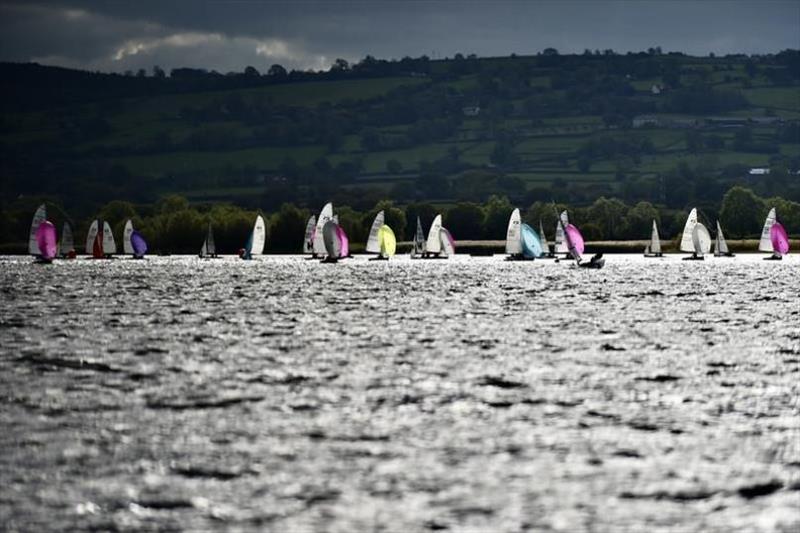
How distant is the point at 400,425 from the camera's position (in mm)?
33906

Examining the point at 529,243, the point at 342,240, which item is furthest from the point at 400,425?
the point at 342,240

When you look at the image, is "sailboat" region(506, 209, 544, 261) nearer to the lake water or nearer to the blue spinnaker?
the blue spinnaker

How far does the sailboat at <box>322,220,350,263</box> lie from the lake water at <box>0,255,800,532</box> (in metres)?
113

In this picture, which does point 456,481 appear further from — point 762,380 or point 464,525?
point 762,380

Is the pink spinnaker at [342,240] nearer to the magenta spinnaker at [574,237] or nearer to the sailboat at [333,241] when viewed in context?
the sailboat at [333,241]

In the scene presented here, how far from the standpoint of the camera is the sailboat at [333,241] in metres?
188

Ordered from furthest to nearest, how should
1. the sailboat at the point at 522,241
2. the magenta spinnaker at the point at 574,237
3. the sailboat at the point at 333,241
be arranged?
the sailboat at the point at 522,241
the sailboat at the point at 333,241
the magenta spinnaker at the point at 574,237

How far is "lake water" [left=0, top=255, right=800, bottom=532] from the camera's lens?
974 inches

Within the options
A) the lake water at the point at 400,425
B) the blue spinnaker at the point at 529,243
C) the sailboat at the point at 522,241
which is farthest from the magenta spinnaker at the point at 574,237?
the lake water at the point at 400,425

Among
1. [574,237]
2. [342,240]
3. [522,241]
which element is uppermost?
[574,237]

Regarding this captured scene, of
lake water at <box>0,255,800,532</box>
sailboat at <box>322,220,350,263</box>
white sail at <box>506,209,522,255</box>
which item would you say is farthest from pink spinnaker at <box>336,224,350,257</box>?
lake water at <box>0,255,800,532</box>

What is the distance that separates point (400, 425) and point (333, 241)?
521 ft

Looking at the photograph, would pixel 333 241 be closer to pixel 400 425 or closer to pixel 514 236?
pixel 514 236

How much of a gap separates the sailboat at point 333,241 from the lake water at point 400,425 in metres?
113
